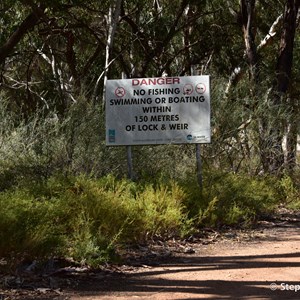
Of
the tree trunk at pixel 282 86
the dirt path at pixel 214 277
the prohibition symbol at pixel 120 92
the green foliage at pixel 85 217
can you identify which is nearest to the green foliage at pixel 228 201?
the green foliage at pixel 85 217

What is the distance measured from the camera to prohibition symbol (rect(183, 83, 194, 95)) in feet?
39.6

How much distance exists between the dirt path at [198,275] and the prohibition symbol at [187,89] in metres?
3.07

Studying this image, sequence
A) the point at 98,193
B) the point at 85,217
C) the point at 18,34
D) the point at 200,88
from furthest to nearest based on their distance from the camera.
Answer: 1. the point at 18,34
2. the point at 200,88
3. the point at 98,193
4. the point at 85,217

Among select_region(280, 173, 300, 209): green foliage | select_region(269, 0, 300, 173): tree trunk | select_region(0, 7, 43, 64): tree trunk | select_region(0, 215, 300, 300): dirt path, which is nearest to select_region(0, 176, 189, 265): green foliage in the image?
select_region(0, 215, 300, 300): dirt path

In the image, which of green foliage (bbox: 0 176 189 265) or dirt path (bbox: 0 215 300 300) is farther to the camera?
green foliage (bbox: 0 176 189 265)

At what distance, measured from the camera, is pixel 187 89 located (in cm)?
1209

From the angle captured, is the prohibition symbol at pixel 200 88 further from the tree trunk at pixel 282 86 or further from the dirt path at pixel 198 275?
the tree trunk at pixel 282 86

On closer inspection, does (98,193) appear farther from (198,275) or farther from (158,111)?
(158,111)

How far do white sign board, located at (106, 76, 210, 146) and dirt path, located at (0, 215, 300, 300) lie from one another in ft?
8.64

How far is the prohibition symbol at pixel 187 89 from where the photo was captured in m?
12.1

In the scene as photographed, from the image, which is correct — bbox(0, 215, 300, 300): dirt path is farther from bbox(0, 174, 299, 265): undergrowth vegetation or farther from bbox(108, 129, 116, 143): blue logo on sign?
bbox(108, 129, 116, 143): blue logo on sign

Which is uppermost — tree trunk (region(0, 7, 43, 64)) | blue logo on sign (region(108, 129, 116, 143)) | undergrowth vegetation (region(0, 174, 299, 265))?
tree trunk (region(0, 7, 43, 64))

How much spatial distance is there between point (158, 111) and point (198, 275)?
17.1 ft

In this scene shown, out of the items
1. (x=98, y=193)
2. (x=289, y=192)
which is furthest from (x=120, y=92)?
(x=289, y=192)
